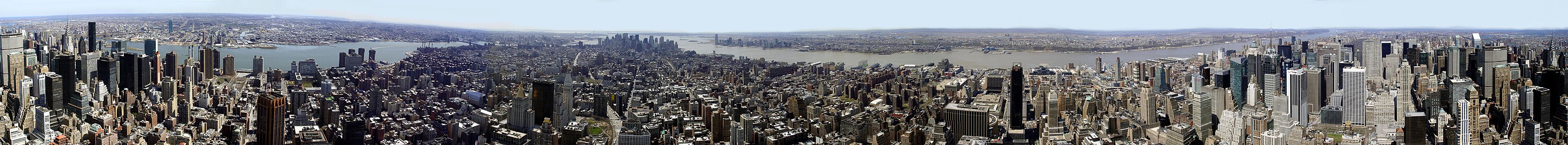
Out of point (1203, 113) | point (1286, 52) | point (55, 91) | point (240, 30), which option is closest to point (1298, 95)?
point (1286, 52)

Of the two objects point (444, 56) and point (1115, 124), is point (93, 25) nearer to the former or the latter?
point (444, 56)

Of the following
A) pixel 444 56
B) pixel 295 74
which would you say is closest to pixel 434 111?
pixel 444 56

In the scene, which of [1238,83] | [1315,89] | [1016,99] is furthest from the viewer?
[1238,83]

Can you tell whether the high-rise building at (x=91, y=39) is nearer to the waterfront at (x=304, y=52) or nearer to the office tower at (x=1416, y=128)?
the waterfront at (x=304, y=52)

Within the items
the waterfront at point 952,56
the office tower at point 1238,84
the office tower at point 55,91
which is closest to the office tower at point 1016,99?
the waterfront at point 952,56

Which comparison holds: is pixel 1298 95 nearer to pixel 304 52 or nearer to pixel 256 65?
pixel 304 52

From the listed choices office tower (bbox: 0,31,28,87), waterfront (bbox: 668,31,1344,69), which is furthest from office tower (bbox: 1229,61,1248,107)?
office tower (bbox: 0,31,28,87)
